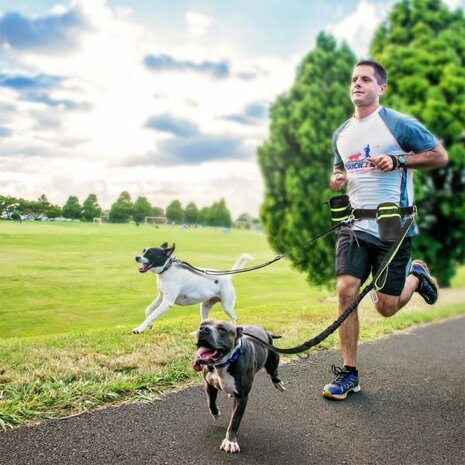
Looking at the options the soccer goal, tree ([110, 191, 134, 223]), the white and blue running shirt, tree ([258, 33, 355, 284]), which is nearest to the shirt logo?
the white and blue running shirt

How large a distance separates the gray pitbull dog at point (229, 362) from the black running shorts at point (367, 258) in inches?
48.5

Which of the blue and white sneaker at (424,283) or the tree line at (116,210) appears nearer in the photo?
the blue and white sneaker at (424,283)

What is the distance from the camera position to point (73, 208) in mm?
5926

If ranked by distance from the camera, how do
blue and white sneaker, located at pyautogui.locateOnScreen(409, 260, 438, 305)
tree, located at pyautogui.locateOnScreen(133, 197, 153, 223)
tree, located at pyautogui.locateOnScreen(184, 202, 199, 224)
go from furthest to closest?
1. tree, located at pyautogui.locateOnScreen(184, 202, 199, 224)
2. tree, located at pyautogui.locateOnScreen(133, 197, 153, 223)
3. blue and white sneaker, located at pyautogui.locateOnScreen(409, 260, 438, 305)

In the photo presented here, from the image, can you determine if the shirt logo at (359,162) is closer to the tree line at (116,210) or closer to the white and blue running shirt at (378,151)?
the white and blue running shirt at (378,151)

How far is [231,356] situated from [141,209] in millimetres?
3480

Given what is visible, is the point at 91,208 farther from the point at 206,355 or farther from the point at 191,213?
the point at 206,355

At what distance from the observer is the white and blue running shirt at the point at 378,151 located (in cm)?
412

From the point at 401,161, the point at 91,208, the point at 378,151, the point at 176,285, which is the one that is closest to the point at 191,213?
the point at 91,208

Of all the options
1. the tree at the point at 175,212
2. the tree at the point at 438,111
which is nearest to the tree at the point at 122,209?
the tree at the point at 175,212

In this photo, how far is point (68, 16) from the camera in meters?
5.68

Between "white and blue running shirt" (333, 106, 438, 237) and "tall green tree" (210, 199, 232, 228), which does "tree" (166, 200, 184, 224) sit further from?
"white and blue running shirt" (333, 106, 438, 237)

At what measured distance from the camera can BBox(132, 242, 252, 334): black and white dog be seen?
4.62m

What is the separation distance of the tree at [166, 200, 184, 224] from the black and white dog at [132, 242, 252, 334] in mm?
1552
